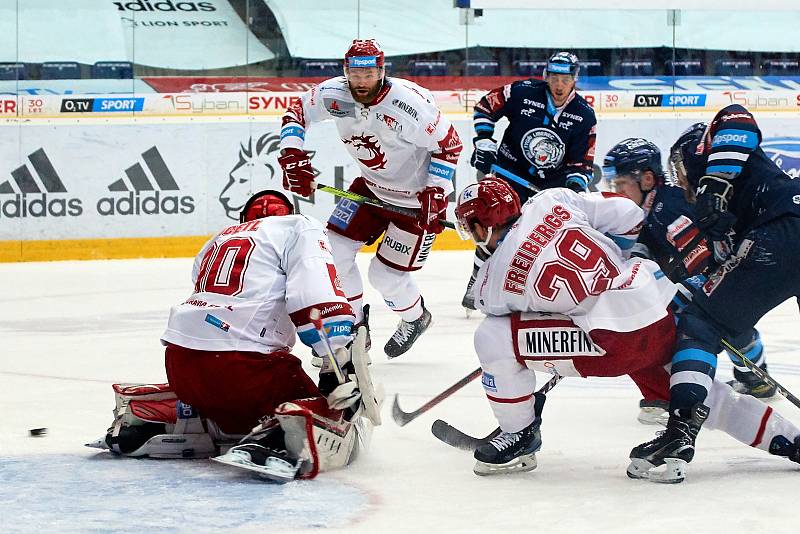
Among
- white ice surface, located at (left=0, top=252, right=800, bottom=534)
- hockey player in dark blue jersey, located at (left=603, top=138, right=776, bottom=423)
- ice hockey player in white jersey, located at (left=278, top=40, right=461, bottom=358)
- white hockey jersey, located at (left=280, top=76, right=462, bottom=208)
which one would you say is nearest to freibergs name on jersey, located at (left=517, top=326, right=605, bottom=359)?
white ice surface, located at (left=0, top=252, right=800, bottom=534)

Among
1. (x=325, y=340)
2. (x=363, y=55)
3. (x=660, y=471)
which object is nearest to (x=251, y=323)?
(x=325, y=340)

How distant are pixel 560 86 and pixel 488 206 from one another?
110 inches

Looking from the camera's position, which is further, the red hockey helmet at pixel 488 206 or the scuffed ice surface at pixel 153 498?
the red hockey helmet at pixel 488 206

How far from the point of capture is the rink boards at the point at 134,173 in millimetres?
7961

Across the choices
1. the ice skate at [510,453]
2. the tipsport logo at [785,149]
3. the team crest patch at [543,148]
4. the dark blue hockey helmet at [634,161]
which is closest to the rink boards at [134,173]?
the tipsport logo at [785,149]

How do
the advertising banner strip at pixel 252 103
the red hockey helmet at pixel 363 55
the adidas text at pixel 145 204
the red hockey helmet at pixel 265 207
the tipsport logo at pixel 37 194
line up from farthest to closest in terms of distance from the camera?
the advertising banner strip at pixel 252 103 → the adidas text at pixel 145 204 → the tipsport logo at pixel 37 194 → the red hockey helmet at pixel 363 55 → the red hockey helmet at pixel 265 207

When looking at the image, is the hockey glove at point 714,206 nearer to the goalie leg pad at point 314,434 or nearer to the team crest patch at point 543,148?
the goalie leg pad at point 314,434

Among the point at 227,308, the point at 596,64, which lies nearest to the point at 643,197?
the point at 227,308

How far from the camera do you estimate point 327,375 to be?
295cm

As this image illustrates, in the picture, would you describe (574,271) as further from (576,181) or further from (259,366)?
(576,181)

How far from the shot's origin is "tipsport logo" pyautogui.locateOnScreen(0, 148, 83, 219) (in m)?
7.90

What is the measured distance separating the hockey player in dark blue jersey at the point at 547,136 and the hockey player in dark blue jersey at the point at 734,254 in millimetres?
2428

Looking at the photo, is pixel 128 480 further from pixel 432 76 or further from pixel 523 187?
pixel 432 76

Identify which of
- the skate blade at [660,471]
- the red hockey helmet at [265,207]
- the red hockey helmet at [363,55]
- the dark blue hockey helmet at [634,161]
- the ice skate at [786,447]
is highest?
the red hockey helmet at [363,55]
